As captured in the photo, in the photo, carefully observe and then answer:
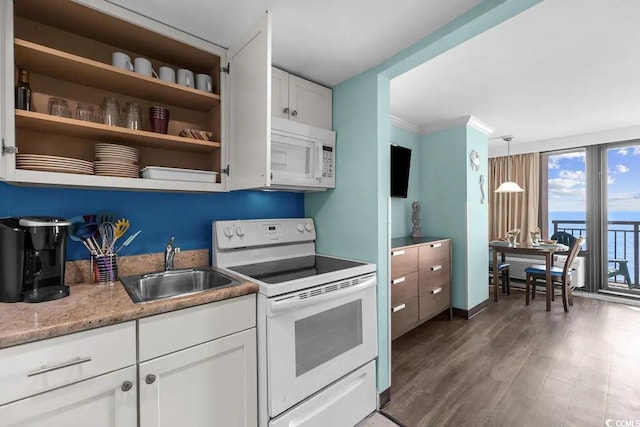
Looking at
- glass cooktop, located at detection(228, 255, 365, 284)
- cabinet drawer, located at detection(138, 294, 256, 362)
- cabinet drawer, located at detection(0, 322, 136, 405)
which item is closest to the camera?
cabinet drawer, located at detection(0, 322, 136, 405)

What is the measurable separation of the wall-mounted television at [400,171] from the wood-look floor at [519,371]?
155 cm

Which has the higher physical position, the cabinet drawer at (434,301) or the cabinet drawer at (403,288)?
the cabinet drawer at (403,288)

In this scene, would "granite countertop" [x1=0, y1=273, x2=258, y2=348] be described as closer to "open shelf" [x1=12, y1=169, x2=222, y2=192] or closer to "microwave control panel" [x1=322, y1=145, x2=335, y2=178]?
"open shelf" [x1=12, y1=169, x2=222, y2=192]

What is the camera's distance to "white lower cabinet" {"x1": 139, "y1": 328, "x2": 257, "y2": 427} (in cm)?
113

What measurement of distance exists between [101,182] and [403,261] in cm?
234

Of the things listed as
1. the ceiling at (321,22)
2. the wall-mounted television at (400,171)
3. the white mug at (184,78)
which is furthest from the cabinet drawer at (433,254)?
the white mug at (184,78)

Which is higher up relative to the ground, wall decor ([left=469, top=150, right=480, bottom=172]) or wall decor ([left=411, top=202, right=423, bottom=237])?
wall decor ([left=469, top=150, right=480, bottom=172])

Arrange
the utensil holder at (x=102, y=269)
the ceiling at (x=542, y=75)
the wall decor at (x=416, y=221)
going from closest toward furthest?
the utensil holder at (x=102, y=269) → the ceiling at (x=542, y=75) → the wall decor at (x=416, y=221)

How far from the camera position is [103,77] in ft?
4.65

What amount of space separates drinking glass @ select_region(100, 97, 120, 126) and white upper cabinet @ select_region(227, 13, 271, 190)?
55cm

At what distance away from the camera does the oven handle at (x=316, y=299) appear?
137 centimetres

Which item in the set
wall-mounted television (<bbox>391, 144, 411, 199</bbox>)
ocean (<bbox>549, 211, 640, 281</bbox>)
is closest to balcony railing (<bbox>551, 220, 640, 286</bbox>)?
ocean (<bbox>549, 211, 640, 281</bbox>)

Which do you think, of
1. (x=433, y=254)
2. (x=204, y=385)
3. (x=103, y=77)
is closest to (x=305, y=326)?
(x=204, y=385)

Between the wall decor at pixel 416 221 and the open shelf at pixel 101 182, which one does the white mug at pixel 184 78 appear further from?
the wall decor at pixel 416 221
